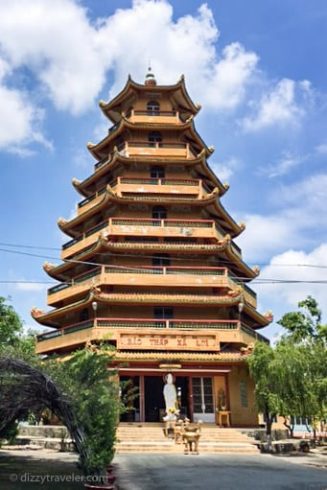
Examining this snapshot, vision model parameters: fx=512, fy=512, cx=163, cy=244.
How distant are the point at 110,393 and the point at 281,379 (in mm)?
11365

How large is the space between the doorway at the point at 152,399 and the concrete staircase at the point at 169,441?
2833mm

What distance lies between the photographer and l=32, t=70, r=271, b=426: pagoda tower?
24.4 metres

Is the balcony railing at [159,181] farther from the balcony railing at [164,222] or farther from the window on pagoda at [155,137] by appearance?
the window on pagoda at [155,137]

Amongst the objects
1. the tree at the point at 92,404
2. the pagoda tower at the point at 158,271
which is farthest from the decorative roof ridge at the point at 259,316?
the tree at the point at 92,404

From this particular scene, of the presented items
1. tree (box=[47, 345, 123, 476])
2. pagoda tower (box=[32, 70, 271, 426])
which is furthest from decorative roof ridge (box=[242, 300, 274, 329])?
tree (box=[47, 345, 123, 476])

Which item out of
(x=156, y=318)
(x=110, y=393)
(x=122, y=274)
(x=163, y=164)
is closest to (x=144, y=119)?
(x=163, y=164)

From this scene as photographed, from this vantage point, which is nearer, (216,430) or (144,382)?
(216,430)

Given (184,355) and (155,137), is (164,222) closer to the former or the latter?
(155,137)

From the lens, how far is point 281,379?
1989 centimetres

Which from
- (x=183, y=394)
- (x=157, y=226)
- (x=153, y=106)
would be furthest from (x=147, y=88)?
(x=183, y=394)

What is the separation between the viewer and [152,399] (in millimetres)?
26141

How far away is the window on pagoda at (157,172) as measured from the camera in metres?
30.3

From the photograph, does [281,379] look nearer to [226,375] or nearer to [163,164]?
[226,375]

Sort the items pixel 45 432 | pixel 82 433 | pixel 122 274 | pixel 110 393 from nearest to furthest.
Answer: pixel 82 433
pixel 110 393
pixel 45 432
pixel 122 274
